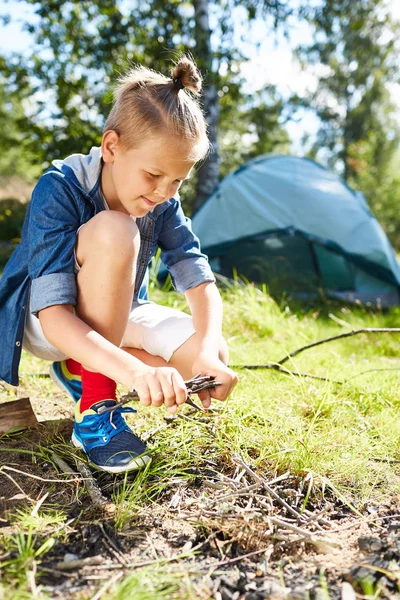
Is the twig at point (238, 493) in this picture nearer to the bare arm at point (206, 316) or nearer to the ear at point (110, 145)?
the bare arm at point (206, 316)

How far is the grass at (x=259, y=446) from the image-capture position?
1048 mm

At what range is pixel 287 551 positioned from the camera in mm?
1122

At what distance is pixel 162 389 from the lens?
1.16 m

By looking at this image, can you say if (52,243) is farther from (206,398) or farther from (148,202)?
(206,398)

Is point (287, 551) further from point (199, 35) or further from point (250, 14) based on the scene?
point (250, 14)

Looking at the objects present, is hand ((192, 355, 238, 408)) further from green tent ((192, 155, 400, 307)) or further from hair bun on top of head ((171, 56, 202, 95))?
green tent ((192, 155, 400, 307))

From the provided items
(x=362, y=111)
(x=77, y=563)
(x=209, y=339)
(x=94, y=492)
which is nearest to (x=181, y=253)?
(x=209, y=339)

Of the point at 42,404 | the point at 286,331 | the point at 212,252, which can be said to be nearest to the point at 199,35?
the point at 212,252

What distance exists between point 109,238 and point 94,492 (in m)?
0.64

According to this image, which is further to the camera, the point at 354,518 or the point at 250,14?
the point at 250,14

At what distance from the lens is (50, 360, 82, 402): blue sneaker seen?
1.79 m

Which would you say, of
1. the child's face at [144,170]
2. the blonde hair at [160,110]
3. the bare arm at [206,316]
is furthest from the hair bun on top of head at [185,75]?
the bare arm at [206,316]

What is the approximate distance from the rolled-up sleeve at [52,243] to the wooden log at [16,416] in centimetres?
44

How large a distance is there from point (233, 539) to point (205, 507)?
0.44 ft
